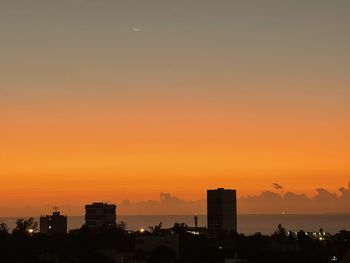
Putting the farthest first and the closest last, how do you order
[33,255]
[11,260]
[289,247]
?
[289,247], [33,255], [11,260]

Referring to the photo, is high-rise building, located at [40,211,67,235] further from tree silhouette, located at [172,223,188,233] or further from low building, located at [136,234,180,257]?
low building, located at [136,234,180,257]

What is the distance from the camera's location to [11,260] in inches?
2527

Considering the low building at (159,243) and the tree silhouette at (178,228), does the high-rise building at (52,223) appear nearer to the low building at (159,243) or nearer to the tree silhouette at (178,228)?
the tree silhouette at (178,228)

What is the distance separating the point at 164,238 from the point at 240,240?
23560mm

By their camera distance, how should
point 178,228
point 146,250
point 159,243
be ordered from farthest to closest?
point 178,228, point 146,250, point 159,243

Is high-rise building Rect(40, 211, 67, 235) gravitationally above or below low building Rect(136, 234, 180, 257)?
above

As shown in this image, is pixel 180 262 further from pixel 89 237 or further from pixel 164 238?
pixel 89 237

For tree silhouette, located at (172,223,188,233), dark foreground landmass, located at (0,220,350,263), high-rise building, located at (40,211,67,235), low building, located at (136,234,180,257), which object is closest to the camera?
dark foreground landmass, located at (0,220,350,263)

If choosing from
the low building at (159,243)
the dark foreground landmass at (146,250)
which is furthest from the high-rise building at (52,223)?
the low building at (159,243)

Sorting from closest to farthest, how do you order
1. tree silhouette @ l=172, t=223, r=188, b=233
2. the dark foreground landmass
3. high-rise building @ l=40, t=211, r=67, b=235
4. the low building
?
the dark foreground landmass
the low building
tree silhouette @ l=172, t=223, r=188, b=233
high-rise building @ l=40, t=211, r=67, b=235

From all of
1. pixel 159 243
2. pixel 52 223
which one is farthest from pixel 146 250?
pixel 52 223

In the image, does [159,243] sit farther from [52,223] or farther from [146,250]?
[52,223]

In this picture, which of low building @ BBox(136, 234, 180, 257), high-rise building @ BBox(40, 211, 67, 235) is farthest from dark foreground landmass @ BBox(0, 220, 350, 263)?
high-rise building @ BBox(40, 211, 67, 235)

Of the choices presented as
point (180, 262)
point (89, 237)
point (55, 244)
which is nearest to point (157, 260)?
point (180, 262)
